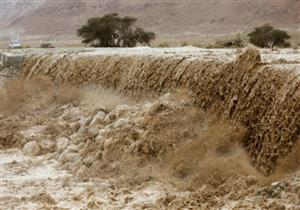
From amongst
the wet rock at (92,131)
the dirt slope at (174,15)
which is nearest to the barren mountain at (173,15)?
the dirt slope at (174,15)

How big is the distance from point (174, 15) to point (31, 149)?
184 ft

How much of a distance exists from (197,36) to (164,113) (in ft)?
159

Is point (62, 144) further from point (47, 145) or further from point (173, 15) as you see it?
point (173, 15)

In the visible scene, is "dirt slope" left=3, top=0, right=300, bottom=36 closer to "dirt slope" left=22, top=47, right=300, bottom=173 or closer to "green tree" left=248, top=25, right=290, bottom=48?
"green tree" left=248, top=25, right=290, bottom=48

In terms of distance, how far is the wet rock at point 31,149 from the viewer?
47.3 ft

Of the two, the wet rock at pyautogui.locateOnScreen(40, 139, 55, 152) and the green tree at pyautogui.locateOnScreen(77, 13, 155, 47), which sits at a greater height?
the green tree at pyautogui.locateOnScreen(77, 13, 155, 47)

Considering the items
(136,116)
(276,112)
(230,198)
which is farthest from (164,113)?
(230,198)

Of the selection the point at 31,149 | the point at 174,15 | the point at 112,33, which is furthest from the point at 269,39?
the point at 174,15

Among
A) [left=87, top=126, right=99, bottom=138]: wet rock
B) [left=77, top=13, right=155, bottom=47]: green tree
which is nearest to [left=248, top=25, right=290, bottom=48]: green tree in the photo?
[left=77, top=13, right=155, bottom=47]: green tree

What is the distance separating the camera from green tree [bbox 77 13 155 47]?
3594 cm

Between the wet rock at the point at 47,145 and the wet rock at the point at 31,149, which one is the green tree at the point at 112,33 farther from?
the wet rock at the point at 31,149

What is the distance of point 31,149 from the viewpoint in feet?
47.6

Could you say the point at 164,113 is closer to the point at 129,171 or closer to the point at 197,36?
the point at 129,171

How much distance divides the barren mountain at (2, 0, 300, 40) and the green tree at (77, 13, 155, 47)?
75.7 feet
